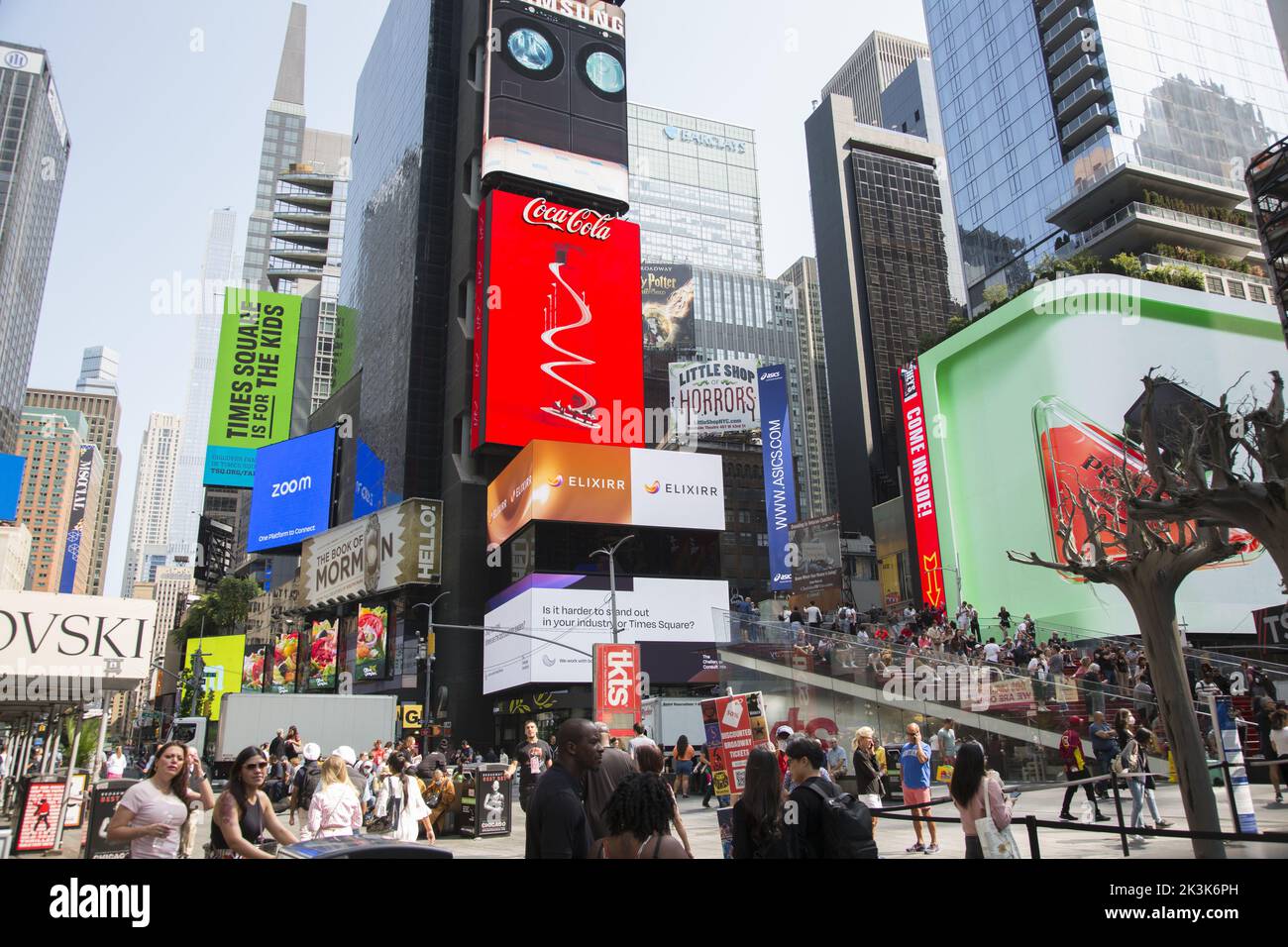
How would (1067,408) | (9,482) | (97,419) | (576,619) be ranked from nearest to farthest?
1. (1067,408)
2. (9,482)
3. (576,619)
4. (97,419)

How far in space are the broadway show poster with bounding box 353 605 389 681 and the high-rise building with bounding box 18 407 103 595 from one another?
5480 cm

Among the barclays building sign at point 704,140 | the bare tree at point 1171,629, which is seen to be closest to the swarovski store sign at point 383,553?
the bare tree at point 1171,629

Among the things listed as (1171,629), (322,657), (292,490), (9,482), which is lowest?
(1171,629)

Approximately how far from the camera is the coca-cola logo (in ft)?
175

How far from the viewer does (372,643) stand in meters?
56.8

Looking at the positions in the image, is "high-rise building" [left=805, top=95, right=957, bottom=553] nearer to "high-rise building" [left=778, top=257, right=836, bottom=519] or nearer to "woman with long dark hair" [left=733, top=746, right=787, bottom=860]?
"high-rise building" [left=778, top=257, right=836, bottom=519]

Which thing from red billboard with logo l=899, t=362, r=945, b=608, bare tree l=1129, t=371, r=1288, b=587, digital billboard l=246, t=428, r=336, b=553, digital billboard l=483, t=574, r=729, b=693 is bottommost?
bare tree l=1129, t=371, r=1288, b=587

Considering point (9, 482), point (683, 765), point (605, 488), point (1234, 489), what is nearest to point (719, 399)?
point (605, 488)

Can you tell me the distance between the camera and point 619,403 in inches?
2094

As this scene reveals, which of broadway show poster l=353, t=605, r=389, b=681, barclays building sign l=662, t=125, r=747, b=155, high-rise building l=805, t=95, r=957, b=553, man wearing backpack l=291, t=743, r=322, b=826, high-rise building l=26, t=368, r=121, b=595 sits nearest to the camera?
man wearing backpack l=291, t=743, r=322, b=826

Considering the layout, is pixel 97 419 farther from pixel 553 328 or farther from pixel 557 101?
pixel 553 328

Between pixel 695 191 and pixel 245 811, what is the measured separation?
152884 millimetres

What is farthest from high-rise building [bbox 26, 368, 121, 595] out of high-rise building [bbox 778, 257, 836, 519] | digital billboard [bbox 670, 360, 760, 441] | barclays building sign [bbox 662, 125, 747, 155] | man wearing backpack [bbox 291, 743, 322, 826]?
man wearing backpack [bbox 291, 743, 322, 826]

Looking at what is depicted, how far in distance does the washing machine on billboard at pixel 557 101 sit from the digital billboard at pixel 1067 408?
26077 millimetres
